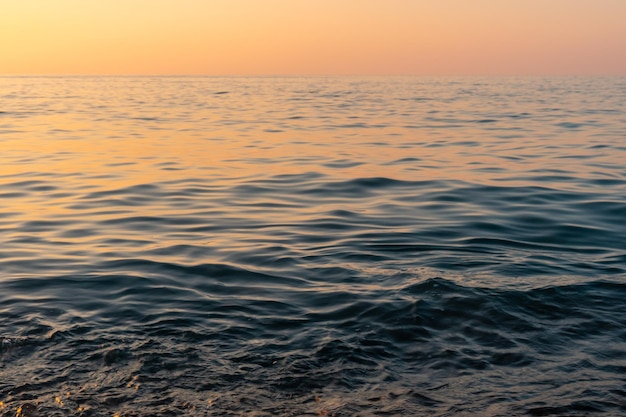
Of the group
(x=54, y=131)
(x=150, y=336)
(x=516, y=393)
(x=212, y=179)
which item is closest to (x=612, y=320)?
(x=516, y=393)

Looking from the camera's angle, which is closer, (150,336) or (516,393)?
(516,393)

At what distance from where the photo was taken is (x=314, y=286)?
884 cm

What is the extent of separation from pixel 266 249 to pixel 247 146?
14.0 meters

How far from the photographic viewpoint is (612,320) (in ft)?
24.1

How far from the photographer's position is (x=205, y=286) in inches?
347

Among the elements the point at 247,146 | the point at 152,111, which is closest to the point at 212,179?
the point at 247,146

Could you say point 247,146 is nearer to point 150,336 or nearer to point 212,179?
point 212,179

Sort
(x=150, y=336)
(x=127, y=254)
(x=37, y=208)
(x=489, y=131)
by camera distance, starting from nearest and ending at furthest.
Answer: (x=150, y=336)
(x=127, y=254)
(x=37, y=208)
(x=489, y=131)

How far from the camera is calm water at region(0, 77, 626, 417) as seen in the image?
5.78 m

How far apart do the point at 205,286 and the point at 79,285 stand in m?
1.45

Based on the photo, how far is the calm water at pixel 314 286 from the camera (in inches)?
228

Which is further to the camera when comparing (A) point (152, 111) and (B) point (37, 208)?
(A) point (152, 111)

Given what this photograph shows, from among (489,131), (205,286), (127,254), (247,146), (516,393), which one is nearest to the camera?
(516,393)

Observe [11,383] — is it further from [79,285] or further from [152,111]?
[152,111]
